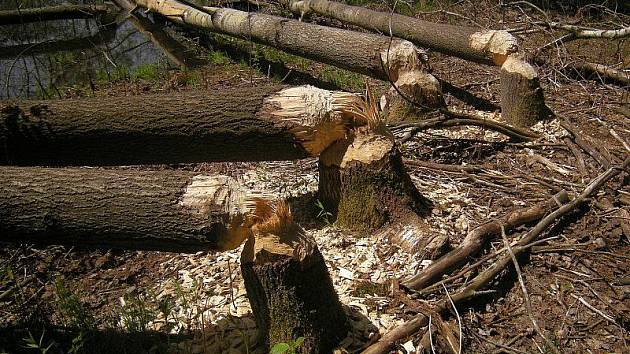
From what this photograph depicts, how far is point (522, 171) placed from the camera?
438 centimetres

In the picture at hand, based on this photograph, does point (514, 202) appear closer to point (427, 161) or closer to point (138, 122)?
point (427, 161)

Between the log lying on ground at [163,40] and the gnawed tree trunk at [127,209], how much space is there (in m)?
4.37

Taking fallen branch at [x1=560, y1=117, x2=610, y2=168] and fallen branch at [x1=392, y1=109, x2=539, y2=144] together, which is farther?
fallen branch at [x1=392, y1=109, x2=539, y2=144]

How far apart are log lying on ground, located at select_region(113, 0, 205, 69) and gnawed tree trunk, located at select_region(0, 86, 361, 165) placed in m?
3.52

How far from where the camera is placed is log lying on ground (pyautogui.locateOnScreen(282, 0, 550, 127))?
5004mm

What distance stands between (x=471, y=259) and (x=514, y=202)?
78 cm

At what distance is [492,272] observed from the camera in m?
3.29

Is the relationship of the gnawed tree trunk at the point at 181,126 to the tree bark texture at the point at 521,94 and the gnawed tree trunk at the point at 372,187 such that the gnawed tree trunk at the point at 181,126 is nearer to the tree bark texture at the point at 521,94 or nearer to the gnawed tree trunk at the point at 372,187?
the gnawed tree trunk at the point at 372,187

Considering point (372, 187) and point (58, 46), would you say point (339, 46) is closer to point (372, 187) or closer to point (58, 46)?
point (372, 187)

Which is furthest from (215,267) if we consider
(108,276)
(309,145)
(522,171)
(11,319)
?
(522,171)

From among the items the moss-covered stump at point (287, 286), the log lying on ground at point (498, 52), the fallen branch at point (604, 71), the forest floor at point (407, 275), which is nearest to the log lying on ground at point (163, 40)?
the log lying on ground at point (498, 52)

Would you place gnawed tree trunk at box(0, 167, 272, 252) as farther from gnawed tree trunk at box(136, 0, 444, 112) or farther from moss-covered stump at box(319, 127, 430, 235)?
gnawed tree trunk at box(136, 0, 444, 112)

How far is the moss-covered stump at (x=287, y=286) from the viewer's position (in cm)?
268

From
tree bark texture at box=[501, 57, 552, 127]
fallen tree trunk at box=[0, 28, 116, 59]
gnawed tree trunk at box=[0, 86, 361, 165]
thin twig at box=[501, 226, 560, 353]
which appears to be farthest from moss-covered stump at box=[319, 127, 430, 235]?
fallen tree trunk at box=[0, 28, 116, 59]
